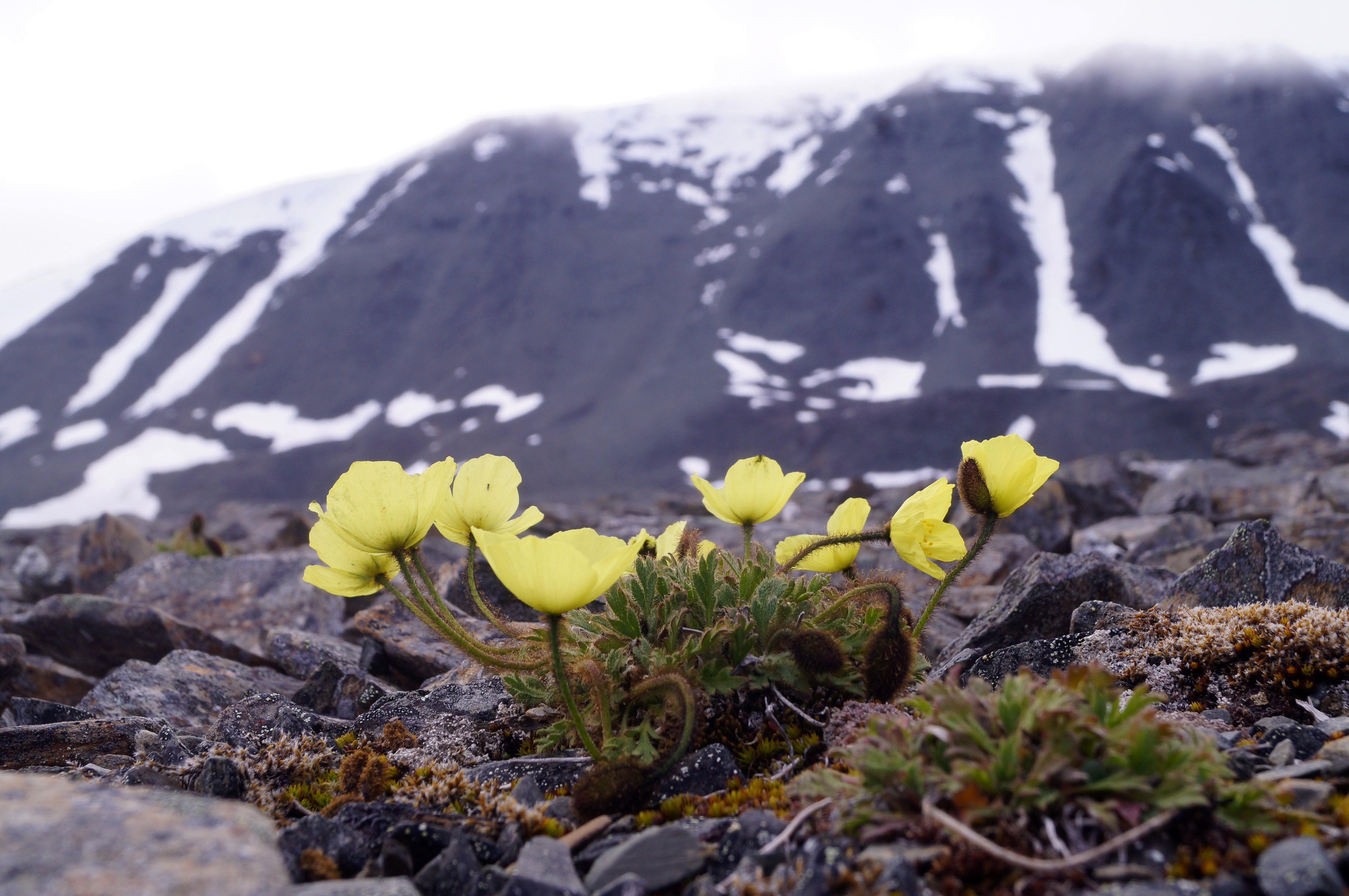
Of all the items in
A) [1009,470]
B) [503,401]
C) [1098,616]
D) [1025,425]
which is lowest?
[1025,425]

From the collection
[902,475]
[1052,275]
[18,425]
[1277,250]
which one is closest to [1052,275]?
[1052,275]

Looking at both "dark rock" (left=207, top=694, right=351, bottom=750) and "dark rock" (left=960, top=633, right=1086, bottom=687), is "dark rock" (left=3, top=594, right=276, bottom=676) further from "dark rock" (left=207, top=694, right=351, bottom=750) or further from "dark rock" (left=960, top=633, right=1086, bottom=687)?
"dark rock" (left=960, top=633, right=1086, bottom=687)

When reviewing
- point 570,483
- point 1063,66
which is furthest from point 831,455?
point 1063,66

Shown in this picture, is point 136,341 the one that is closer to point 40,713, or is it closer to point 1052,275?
point 1052,275

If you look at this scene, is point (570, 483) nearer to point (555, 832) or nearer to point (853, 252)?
point (853, 252)

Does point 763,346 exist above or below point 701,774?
below

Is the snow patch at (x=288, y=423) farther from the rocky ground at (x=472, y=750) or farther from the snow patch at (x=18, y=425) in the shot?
the rocky ground at (x=472, y=750)
